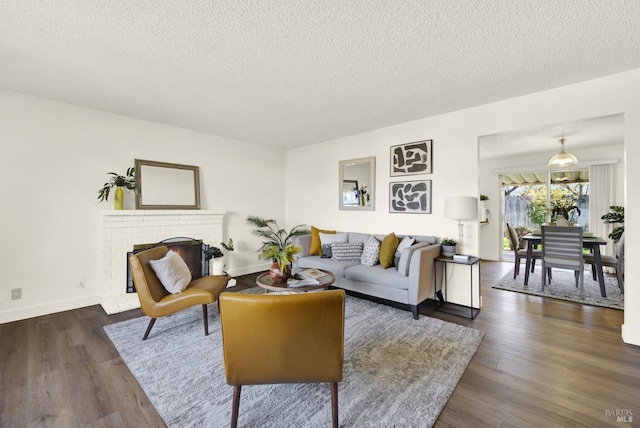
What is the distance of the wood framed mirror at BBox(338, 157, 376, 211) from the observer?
173 inches

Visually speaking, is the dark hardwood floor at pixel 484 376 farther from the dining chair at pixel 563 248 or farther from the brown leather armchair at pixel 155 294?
the dining chair at pixel 563 248

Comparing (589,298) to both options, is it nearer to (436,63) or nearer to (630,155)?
(630,155)

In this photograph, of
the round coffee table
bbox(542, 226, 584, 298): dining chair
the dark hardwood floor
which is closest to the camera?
the dark hardwood floor

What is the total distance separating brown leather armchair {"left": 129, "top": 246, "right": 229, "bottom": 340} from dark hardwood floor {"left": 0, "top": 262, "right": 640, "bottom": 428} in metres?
0.37

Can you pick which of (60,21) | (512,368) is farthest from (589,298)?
(60,21)

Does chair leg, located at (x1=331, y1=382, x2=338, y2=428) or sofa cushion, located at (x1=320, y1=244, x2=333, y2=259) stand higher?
sofa cushion, located at (x1=320, y1=244, x2=333, y2=259)

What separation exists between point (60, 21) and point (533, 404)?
13.1 feet

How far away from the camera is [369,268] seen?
11.7 ft

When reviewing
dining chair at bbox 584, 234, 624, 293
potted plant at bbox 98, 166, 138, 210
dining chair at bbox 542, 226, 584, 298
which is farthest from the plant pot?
potted plant at bbox 98, 166, 138, 210

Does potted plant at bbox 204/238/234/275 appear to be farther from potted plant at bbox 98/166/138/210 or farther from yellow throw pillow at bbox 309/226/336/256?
yellow throw pillow at bbox 309/226/336/256

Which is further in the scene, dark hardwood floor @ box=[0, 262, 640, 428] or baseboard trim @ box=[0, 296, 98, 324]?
baseboard trim @ box=[0, 296, 98, 324]

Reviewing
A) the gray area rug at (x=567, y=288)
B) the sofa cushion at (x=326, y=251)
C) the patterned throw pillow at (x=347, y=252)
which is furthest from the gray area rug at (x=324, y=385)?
the gray area rug at (x=567, y=288)

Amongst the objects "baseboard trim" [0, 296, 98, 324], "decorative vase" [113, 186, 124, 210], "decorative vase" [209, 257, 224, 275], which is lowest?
"baseboard trim" [0, 296, 98, 324]

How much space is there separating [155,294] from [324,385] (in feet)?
5.76
